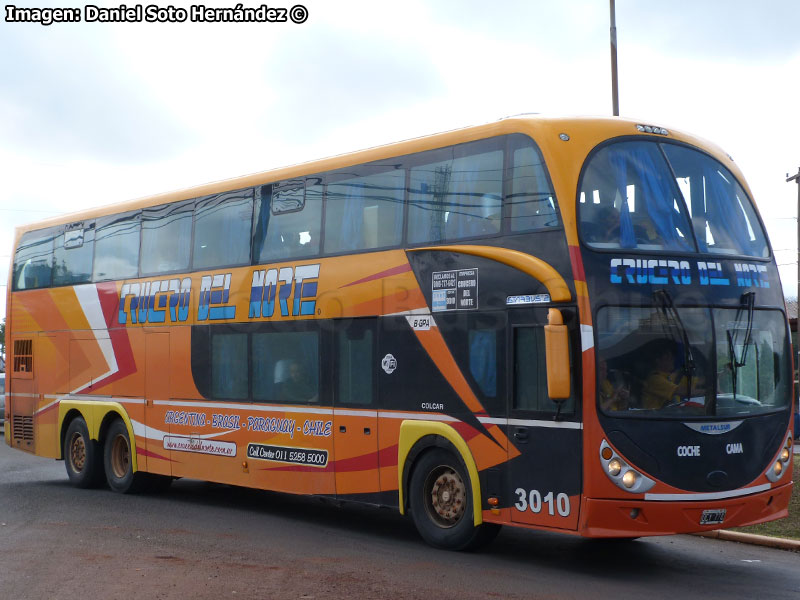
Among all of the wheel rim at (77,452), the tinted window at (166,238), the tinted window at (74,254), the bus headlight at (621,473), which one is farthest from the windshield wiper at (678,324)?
the wheel rim at (77,452)

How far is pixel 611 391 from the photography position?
9.68 meters

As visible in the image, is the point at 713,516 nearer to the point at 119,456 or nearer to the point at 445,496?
the point at 445,496

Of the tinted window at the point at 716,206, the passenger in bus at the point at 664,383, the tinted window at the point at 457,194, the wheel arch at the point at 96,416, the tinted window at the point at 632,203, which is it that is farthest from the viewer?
the wheel arch at the point at 96,416

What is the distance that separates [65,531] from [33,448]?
6.77 metres

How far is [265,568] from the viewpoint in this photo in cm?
998

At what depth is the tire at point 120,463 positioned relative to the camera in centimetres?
1666

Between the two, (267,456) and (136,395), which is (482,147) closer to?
(267,456)

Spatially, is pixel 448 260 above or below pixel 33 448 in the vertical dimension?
above

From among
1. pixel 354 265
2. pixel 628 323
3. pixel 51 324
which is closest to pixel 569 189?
pixel 628 323

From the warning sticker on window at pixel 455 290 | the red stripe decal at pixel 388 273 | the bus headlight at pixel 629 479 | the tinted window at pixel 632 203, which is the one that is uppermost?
the tinted window at pixel 632 203

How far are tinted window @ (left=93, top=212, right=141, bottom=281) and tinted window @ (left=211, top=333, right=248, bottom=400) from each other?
252 centimetres

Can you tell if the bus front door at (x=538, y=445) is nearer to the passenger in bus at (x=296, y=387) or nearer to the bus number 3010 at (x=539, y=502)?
the bus number 3010 at (x=539, y=502)

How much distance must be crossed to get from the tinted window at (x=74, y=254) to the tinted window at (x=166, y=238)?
1.69 m

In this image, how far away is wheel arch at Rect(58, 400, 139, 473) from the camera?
54.2ft
